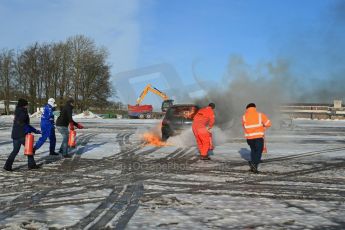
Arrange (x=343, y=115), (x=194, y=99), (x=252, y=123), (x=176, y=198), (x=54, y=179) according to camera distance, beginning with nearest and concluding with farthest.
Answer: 1. (x=176, y=198)
2. (x=54, y=179)
3. (x=252, y=123)
4. (x=194, y=99)
5. (x=343, y=115)

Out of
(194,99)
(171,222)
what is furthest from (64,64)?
(171,222)

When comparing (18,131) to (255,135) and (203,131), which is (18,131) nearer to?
(203,131)

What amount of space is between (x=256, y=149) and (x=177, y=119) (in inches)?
229

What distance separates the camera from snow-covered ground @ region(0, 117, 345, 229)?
17.0ft

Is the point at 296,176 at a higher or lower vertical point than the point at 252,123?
lower

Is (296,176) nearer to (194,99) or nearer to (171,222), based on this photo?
(171,222)

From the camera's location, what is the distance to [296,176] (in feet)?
28.7

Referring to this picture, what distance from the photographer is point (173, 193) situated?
272 inches

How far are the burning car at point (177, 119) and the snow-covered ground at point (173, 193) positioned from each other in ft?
9.60

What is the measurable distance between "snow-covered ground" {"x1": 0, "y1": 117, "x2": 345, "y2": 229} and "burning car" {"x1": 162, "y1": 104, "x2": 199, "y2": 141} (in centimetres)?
293

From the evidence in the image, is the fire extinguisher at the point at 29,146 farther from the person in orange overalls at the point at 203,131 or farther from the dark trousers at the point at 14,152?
the person in orange overalls at the point at 203,131

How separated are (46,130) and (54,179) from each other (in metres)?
3.61

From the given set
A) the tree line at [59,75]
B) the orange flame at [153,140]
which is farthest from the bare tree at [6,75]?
the orange flame at [153,140]

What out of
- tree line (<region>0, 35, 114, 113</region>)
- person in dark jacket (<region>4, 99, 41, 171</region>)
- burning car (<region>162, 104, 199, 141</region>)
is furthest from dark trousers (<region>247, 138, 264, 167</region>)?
tree line (<region>0, 35, 114, 113</region>)
